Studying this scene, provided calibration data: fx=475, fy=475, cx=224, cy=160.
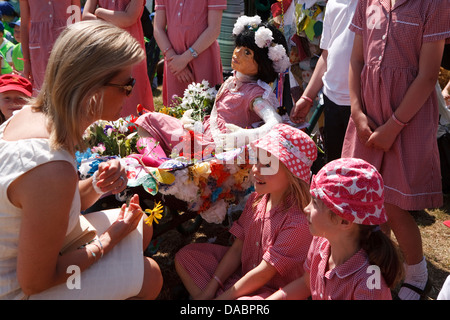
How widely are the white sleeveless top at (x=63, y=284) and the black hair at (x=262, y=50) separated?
163 cm

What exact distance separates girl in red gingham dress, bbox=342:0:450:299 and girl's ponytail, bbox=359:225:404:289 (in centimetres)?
58

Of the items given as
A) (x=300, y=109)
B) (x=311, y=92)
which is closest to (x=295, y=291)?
(x=300, y=109)

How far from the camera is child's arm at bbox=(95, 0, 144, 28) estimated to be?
4.07m

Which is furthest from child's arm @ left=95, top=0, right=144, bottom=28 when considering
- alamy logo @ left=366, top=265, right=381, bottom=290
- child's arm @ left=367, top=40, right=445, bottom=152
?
alamy logo @ left=366, top=265, right=381, bottom=290

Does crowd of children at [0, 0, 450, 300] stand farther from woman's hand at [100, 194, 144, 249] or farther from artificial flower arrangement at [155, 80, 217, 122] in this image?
artificial flower arrangement at [155, 80, 217, 122]

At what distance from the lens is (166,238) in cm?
365

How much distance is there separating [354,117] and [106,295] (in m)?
1.58

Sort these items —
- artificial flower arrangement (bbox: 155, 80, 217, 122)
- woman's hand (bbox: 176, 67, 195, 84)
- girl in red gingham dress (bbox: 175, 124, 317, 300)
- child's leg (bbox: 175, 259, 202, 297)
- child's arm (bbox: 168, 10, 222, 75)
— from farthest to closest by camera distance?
woman's hand (bbox: 176, 67, 195, 84) < child's arm (bbox: 168, 10, 222, 75) < artificial flower arrangement (bbox: 155, 80, 217, 122) < child's leg (bbox: 175, 259, 202, 297) < girl in red gingham dress (bbox: 175, 124, 317, 300)

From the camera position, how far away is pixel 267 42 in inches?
128

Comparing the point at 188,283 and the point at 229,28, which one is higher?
the point at 229,28

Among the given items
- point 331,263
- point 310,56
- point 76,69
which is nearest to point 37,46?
point 310,56

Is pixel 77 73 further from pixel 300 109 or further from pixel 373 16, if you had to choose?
pixel 300 109

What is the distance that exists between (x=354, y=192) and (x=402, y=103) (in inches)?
30.3

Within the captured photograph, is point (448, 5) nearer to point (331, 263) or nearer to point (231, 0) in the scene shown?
point (331, 263)
